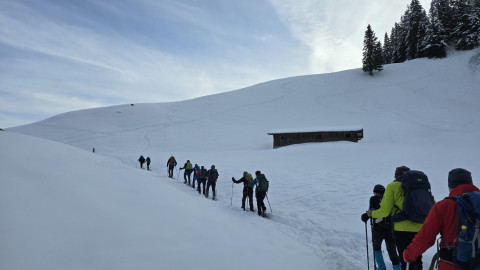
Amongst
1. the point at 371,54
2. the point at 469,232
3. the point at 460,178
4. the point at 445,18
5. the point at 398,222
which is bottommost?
the point at 398,222

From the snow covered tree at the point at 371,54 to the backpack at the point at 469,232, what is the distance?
64047 millimetres

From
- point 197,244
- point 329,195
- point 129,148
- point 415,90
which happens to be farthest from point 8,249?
point 415,90

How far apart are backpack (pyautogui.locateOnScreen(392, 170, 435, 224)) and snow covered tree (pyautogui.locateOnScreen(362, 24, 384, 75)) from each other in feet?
205

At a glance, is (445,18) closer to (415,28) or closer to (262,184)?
(415,28)

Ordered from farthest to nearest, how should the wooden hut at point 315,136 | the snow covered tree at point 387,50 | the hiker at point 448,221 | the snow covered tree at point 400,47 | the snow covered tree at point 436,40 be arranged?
the snow covered tree at point 387,50
the snow covered tree at point 400,47
the snow covered tree at point 436,40
the wooden hut at point 315,136
the hiker at point 448,221

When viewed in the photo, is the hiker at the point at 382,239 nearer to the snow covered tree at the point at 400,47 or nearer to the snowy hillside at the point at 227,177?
the snowy hillside at the point at 227,177

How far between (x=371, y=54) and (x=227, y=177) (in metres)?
54.6

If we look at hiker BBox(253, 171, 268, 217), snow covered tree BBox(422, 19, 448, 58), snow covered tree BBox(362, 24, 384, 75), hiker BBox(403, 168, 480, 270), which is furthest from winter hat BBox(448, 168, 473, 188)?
snow covered tree BBox(422, 19, 448, 58)

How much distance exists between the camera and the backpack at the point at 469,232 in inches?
94.6

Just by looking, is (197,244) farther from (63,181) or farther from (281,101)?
(281,101)

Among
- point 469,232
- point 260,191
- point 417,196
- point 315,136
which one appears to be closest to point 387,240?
point 417,196

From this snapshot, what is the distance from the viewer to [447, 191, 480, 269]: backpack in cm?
240

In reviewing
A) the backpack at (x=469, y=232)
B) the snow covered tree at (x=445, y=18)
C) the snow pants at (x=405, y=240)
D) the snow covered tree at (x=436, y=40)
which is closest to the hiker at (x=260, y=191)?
the snow pants at (x=405, y=240)

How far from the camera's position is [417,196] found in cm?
405
